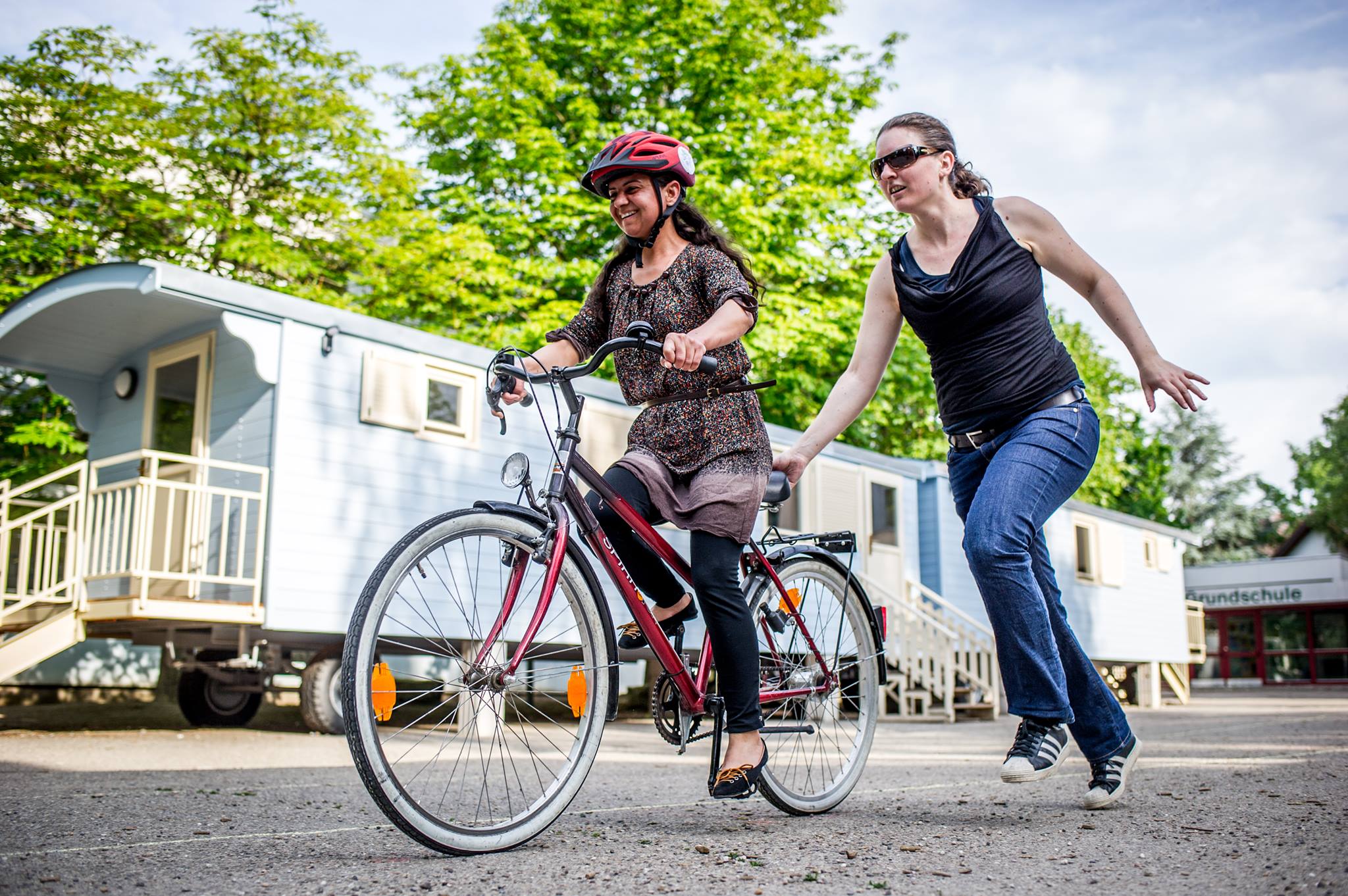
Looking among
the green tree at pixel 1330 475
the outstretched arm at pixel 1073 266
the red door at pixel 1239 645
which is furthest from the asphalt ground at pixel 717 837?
the green tree at pixel 1330 475

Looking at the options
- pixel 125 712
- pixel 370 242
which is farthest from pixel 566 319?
pixel 125 712

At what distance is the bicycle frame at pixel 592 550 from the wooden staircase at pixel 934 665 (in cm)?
975

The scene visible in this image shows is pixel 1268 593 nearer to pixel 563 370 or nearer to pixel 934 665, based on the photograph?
pixel 934 665

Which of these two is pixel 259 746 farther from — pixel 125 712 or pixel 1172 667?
pixel 1172 667

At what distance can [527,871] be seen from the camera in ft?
7.10

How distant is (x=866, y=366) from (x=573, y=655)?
1196 millimetres

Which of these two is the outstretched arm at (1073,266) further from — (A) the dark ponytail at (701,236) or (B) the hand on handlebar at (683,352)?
(B) the hand on handlebar at (683,352)

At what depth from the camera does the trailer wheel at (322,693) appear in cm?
835

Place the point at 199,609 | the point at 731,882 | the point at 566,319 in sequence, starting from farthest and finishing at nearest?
1. the point at 566,319
2. the point at 199,609
3. the point at 731,882

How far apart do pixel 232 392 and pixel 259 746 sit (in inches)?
121

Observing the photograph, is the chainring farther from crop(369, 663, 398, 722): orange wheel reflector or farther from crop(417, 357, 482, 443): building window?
crop(417, 357, 482, 443): building window

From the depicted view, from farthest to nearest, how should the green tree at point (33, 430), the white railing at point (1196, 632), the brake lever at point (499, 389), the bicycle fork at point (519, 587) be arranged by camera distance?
the white railing at point (1196, 632) < the green tree at point (33, 430) < the brake lever at point (499, 389) < the bicycle fork at point (519, 587)

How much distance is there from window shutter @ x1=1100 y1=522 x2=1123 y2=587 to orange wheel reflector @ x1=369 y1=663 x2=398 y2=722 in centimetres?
1807

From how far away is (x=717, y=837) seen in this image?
2680 mm
